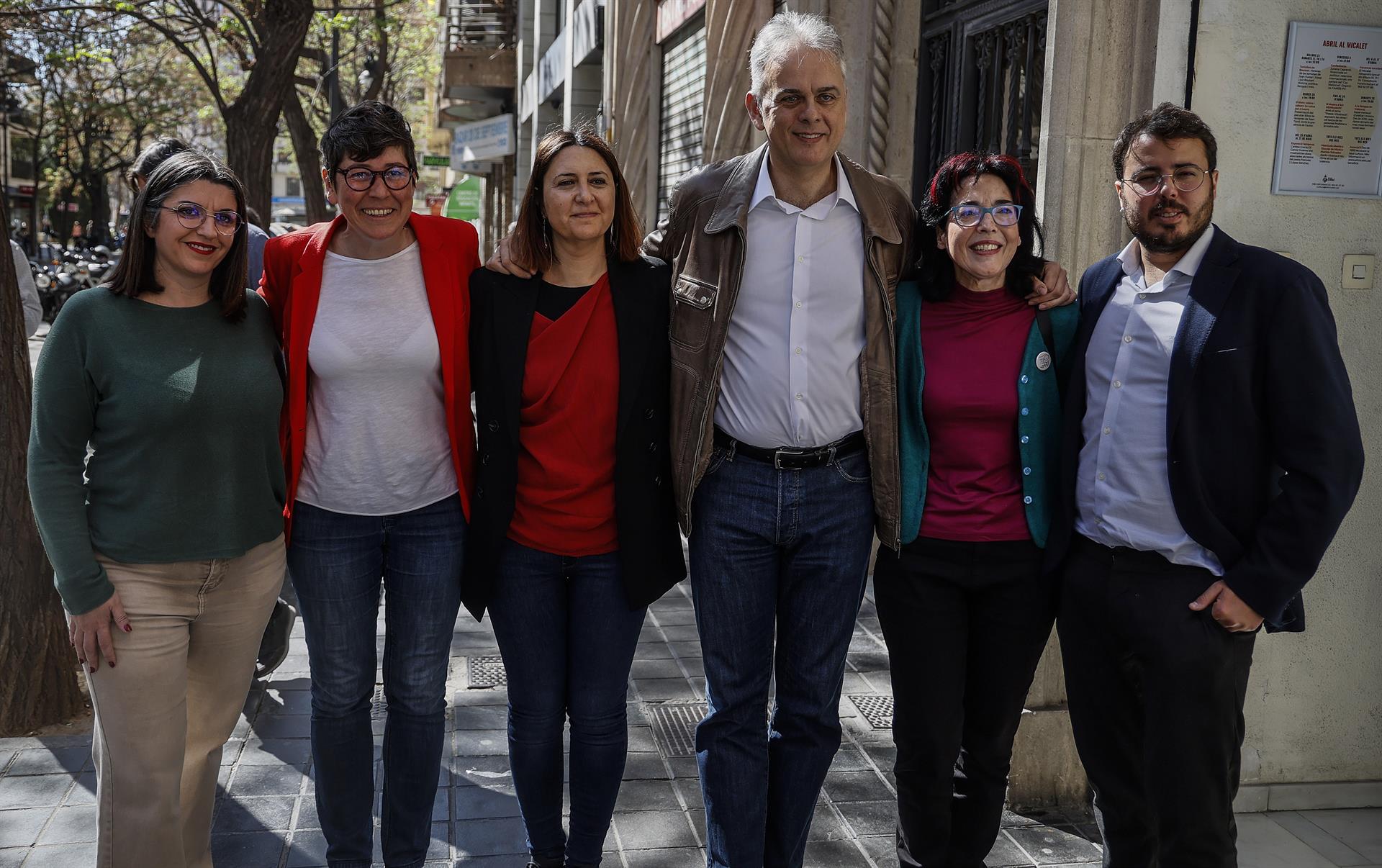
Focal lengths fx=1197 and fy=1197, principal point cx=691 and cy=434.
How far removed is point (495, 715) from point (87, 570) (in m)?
2.47

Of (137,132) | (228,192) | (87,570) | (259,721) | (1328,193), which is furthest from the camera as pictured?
(137,132)

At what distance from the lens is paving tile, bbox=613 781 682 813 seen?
4199mm

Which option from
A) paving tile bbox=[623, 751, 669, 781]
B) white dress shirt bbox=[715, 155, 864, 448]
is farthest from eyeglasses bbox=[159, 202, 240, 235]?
paving tile bbox=[623, 751, 669, 781]

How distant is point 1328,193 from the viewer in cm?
394

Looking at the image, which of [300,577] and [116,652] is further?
[300,577]

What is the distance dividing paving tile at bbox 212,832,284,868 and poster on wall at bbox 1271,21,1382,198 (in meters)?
3.86

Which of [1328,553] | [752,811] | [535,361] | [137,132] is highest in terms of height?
[137,132]

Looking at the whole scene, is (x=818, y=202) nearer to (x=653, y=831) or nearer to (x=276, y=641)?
(x=653, y=831)

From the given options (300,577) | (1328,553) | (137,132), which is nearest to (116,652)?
(300,577)

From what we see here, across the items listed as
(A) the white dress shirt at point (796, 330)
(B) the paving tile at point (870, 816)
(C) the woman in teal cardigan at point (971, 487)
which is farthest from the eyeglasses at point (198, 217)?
(B) the paving tile at point (870, 816)

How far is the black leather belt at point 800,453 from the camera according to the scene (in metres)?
3.16

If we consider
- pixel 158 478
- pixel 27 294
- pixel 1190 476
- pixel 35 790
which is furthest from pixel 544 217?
pixel 27 294

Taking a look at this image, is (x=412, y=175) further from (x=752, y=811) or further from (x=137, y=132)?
(x=137, y=132)

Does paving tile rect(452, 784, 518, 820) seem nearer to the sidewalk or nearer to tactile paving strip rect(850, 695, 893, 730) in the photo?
the sidewalk
